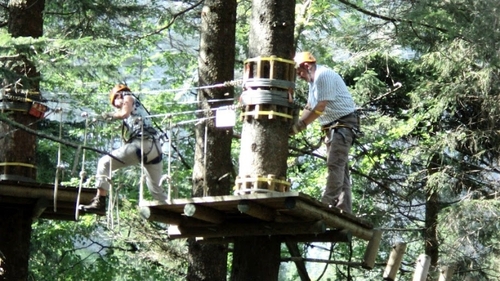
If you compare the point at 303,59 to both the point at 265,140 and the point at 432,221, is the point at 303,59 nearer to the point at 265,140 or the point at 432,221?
the point at 265,140

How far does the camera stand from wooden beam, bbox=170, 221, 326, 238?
25.4ft

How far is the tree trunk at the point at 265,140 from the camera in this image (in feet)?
26.0

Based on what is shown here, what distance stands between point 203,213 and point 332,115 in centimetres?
141

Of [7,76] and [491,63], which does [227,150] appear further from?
[491,63]

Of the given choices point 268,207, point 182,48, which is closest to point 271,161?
point 268,207

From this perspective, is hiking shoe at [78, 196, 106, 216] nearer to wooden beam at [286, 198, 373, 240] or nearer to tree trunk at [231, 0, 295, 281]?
tree trunk at [231, 0, 295, 281]

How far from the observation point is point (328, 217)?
775 centimetres

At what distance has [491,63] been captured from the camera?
13578mm

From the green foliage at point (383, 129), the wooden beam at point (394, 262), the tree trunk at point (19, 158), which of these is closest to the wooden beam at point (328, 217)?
the wooden beam at point (394, 262)

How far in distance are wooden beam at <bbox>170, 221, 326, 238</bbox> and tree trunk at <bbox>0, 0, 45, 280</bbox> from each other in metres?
2.86

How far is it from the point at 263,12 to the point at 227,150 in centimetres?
256

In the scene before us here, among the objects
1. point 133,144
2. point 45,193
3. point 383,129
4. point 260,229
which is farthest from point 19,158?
point 383,129

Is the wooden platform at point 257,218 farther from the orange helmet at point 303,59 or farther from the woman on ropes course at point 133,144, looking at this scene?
the orange helmet at point 303,59

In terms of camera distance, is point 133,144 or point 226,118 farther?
point 133,144
